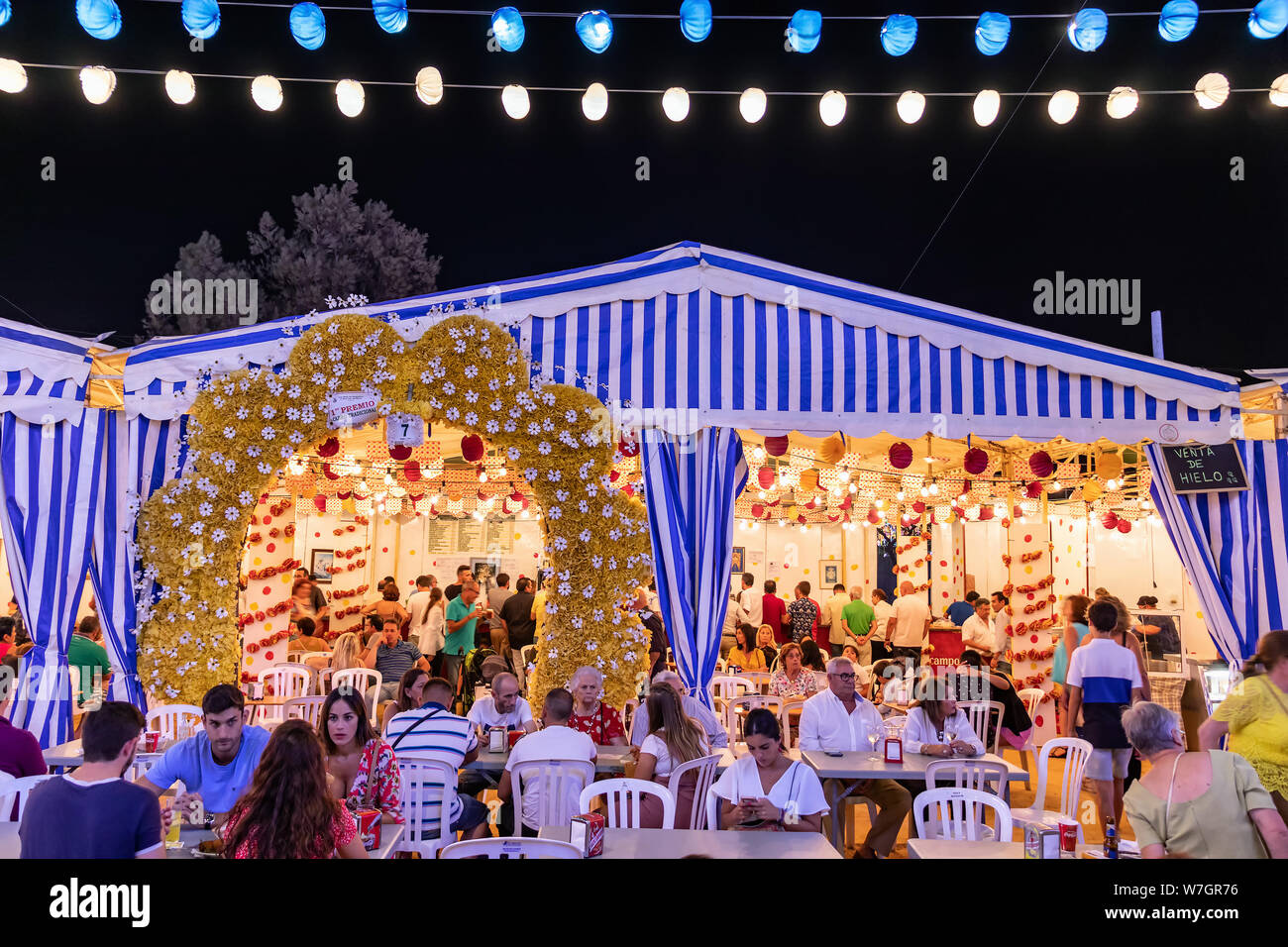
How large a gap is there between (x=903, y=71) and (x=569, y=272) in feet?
36.5

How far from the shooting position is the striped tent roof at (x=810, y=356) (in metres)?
7.17

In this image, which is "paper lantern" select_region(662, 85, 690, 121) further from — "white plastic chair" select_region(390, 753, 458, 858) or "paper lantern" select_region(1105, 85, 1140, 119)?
"white plastic chair" select_region(390, 753, 458, 858)

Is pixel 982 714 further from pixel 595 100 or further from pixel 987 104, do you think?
pixel 595 100

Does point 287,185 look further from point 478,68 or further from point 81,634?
point 81,634

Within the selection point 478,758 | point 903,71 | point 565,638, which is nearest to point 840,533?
point 903,71

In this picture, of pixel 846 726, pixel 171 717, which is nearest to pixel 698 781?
pixel 846 726

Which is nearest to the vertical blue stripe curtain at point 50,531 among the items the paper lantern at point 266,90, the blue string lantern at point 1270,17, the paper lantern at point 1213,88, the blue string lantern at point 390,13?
the paper lantern at point 266,90

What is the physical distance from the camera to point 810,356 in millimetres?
7273

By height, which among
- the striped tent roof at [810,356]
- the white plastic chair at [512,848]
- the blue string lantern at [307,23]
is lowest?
the white plastic chair at [512,848]

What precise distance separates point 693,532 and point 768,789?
115 inches

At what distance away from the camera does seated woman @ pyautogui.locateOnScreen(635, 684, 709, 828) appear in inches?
195

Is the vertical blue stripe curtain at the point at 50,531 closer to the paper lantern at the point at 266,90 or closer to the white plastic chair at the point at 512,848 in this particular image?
the paper lantern at the point at 266,90

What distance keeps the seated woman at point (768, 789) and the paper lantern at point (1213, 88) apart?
4589mm

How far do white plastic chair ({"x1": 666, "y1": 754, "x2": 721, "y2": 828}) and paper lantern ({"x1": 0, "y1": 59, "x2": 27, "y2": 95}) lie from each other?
5.23 metres
